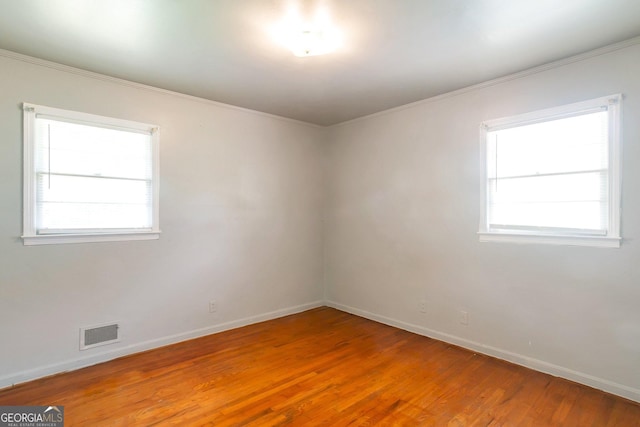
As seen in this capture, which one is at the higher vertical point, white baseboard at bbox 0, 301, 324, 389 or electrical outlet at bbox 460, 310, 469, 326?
electrical outlet at bbox 460, 310, 469, 326

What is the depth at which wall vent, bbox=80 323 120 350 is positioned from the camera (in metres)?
2.95

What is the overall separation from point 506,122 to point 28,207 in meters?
4.18

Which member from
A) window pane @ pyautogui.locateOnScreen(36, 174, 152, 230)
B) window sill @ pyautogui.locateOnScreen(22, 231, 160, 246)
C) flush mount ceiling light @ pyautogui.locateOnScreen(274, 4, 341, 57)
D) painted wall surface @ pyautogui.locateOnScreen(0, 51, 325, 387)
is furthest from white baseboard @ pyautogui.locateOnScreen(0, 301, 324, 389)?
flush mount ceiling light @ pyautogui.locateOnScreen(274, 4, 341, 57)

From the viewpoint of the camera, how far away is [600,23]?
2.18 meters

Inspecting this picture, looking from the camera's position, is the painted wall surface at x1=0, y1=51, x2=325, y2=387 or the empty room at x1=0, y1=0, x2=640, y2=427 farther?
the painted wall surface at x1=0, y1=51, x2=325, y2=387

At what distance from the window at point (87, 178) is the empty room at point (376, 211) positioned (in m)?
0.02

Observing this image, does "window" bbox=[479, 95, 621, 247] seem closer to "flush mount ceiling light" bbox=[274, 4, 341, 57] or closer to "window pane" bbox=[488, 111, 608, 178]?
"window pane" bbox=[488, 111, 608, 178]

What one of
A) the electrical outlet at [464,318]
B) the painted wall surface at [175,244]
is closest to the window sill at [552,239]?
the electrical outlet at [464,318]

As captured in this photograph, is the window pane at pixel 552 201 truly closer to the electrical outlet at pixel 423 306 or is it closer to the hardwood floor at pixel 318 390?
the electrical outlet at pixel 423 306

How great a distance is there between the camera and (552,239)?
2.80m

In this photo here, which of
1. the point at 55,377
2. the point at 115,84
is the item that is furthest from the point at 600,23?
the point at 55,377

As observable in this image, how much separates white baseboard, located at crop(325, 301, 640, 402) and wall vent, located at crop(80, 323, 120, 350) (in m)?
2.86

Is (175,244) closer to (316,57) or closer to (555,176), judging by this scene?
(316,57)

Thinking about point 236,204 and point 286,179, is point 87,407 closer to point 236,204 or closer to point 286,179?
point 236,204
